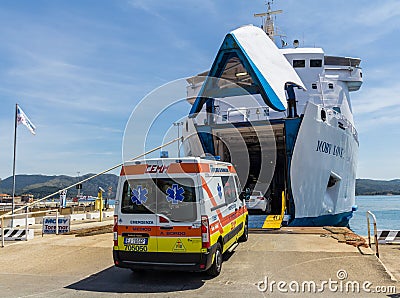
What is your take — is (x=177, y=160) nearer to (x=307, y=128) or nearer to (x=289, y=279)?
(x=289, y=279)

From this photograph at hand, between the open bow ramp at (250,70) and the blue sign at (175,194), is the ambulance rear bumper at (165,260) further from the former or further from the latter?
the open bow ramp at (250,70)

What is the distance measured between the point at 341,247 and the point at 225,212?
3.81m

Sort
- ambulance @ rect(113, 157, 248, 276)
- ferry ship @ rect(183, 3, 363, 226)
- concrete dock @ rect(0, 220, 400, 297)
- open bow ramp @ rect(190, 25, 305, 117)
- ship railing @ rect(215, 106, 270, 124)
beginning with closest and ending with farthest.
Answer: concrete dock @ rect(0, 220, 400, 297) < ambulance @ rect(113, 157, 248, 276) < open bow ramp @ rect(190, 25, 305, 117) < ferry ship @ rect(183, 3, 363, 226) < ship railing @ rect(215, 106, 270, 124)

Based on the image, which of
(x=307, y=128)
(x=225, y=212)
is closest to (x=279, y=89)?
(x=307, y=128)

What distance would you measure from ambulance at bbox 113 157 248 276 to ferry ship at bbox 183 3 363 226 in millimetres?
7910

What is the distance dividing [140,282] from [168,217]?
1331 millimetres

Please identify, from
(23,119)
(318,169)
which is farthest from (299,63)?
(23,119)

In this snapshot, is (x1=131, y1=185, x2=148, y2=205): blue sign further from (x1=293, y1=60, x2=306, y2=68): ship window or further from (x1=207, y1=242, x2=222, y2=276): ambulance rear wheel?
(x1=293, y1=60, x2=306, y2=68): ship window

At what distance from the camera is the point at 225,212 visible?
8297mm

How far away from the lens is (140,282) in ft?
23.8

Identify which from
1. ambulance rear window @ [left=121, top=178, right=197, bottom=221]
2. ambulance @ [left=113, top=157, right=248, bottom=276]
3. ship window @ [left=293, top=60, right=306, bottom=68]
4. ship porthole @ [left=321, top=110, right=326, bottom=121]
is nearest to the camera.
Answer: ambulance @ [left=113, top=157, right=248, bottom=276]

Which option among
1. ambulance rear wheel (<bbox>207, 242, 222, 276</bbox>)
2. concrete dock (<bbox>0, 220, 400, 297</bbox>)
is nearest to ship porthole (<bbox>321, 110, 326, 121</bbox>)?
concrete dock (<bbox>0, 220, 400, 297</bbox>)

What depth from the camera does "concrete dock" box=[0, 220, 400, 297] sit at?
21.6 feet

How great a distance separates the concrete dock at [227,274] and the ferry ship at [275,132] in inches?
233
